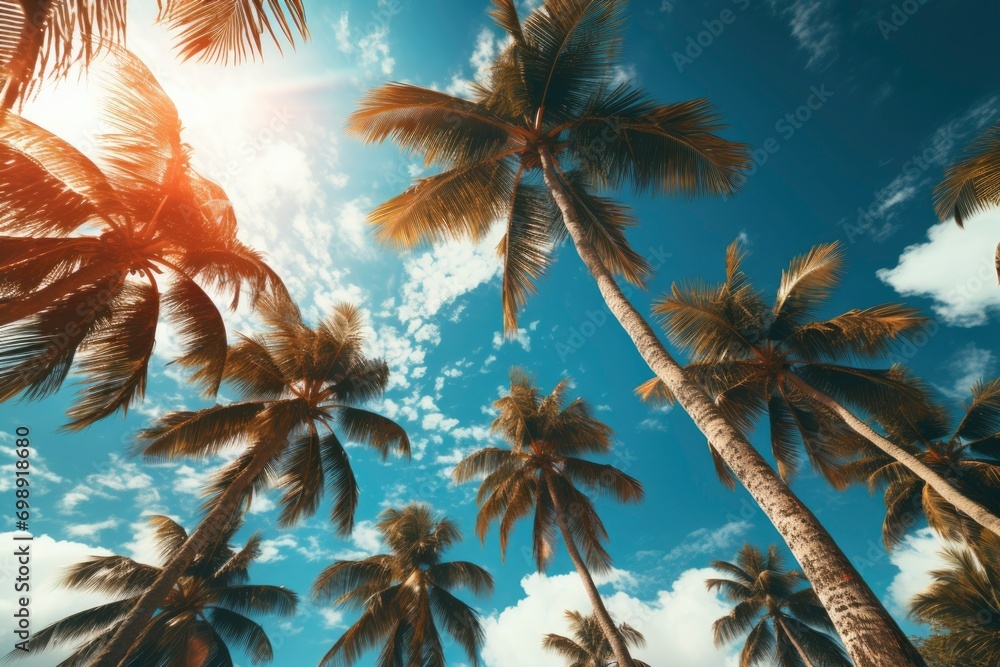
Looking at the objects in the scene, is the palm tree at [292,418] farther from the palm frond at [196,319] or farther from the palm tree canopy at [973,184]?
the palm tree canopy at [973,184]

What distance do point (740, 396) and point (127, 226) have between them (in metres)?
15.1

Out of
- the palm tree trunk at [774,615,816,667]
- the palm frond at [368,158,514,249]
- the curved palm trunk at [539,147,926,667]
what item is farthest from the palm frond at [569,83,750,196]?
the palm tree trunk at [774,615,816,667]

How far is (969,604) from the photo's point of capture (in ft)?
43.2

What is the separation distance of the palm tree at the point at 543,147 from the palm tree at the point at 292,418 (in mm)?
4475

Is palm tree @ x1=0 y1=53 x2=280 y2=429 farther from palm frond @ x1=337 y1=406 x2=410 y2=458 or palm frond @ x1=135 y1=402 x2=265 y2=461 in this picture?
palm frond @ x1=337 y1=406 x2=410 y2=458

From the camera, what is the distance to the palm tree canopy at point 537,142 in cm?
838

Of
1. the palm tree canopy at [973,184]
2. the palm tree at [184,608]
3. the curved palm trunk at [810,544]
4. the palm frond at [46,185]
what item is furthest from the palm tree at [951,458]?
the palm tree at [184,608]

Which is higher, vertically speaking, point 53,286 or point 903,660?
point 53,286

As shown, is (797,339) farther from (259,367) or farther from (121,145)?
(121,145)

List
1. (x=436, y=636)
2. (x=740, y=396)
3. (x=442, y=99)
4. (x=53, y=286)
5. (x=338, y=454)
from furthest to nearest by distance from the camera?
(x=436, y=636) < (x=740, y=396) < (x=338, y=454) < (x=442, y=99) < (x=53, y=286)

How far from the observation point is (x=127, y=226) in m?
6.70

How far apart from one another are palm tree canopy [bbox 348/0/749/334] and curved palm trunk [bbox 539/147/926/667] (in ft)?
15.7

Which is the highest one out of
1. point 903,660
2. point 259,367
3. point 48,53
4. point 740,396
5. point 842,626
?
point 259,367

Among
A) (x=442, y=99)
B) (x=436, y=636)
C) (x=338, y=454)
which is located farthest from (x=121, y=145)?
(x=436, y=636)
